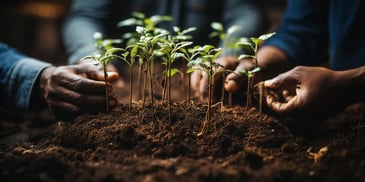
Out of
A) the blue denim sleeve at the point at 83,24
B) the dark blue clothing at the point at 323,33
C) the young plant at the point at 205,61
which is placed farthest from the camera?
the blue denim sleeve at the point at 83,24

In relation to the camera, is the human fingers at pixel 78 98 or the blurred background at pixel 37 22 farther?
the blurred background at pixel 37 22

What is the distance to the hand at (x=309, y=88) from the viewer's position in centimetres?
148

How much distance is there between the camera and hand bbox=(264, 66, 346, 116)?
58.3 inches

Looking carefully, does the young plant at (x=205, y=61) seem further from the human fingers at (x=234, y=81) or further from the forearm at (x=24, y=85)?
the forearm at (x=24, y=85)

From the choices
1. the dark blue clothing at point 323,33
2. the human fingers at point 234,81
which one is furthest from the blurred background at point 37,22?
the human fingers at point 234,81

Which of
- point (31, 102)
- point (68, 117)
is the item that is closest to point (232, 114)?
point (68, 117)

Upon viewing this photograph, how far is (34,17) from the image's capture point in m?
4.59

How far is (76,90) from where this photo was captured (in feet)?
4.87

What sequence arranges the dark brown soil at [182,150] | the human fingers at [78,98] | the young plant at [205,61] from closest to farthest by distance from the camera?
the dark brown soil at [182,150] < the young plant at [205,61] < the human fingers at [78,98]

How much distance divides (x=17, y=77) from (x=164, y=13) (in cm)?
139

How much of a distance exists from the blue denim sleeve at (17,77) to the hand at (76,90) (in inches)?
5.2

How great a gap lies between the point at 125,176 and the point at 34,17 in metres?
4.16

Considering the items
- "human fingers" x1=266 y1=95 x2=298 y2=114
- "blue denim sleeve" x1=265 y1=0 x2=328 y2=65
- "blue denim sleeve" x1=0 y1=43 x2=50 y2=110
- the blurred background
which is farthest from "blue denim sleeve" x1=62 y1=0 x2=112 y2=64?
the blurred background

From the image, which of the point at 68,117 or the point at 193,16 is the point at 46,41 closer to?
the point at 193,16
